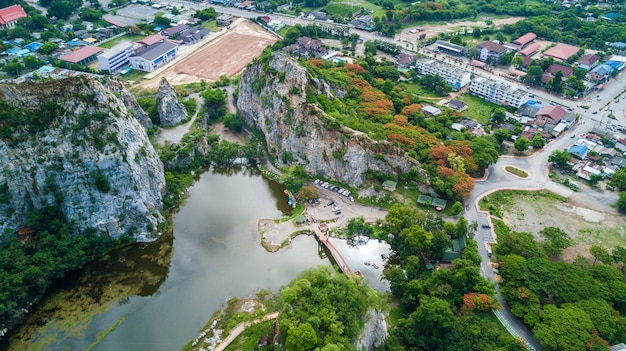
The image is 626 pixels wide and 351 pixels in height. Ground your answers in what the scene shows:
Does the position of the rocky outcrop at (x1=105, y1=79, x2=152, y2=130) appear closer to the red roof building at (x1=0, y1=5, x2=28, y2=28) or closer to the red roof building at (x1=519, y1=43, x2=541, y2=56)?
the red roof building at (x1=0, y1=5, x2=28, y2=28)

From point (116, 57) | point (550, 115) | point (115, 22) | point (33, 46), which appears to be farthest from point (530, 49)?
point (33, 46)

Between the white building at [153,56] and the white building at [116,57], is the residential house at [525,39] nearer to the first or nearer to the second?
the white building at [153,56]

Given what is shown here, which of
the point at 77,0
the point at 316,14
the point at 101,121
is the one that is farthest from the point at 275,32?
the point at 101,121

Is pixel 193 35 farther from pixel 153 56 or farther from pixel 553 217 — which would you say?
pixel 553 217

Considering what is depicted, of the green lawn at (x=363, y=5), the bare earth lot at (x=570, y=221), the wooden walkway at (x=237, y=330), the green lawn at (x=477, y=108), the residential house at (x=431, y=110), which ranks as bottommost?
the wooden walkway at (x=237, y=330)

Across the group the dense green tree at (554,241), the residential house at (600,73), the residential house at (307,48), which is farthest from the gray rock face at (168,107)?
the residential house at (600,73)

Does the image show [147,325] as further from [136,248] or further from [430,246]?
[430,246]

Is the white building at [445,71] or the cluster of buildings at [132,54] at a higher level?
the white building at [445,71]
